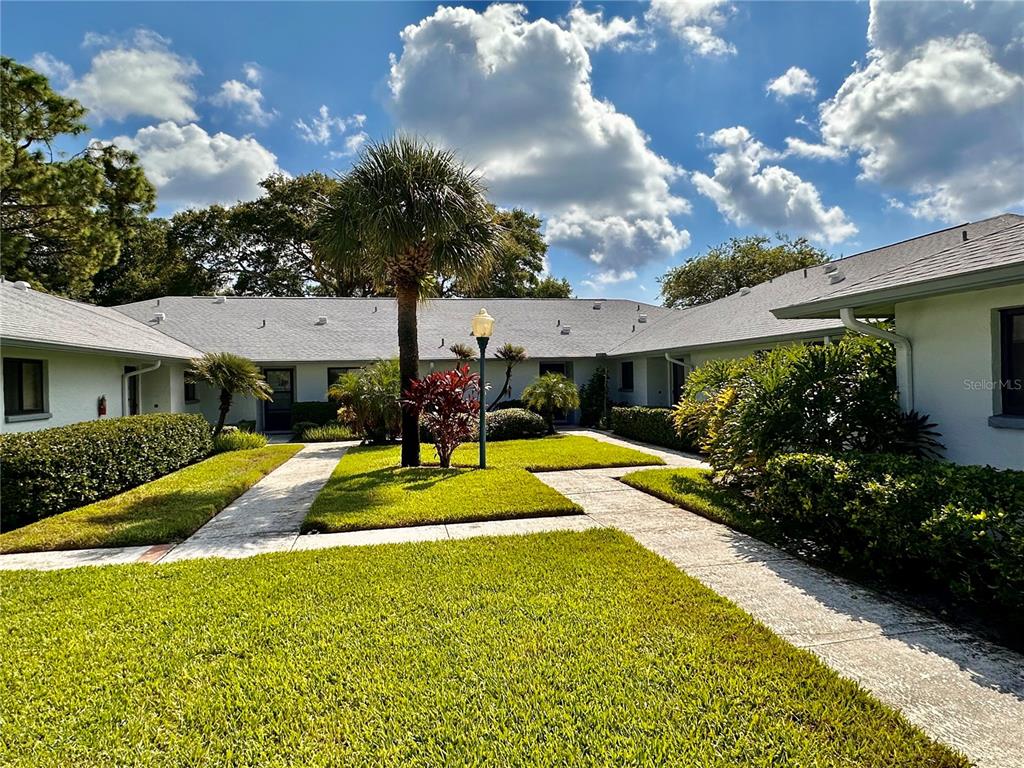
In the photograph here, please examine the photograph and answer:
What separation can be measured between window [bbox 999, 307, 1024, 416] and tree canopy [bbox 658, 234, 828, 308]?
98.4 ft

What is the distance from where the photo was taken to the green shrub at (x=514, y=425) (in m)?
15.4

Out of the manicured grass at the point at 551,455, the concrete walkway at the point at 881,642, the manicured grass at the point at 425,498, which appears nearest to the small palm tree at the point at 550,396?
the manicured grass at the point at 551,455

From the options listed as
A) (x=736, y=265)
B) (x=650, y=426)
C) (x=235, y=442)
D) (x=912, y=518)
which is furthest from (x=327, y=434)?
(x=736, y=265)

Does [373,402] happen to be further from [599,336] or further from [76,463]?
[599,336]

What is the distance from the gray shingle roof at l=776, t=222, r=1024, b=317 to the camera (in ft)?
15.1

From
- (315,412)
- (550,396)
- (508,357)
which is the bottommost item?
(315,412)

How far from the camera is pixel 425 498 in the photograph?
7730 mm

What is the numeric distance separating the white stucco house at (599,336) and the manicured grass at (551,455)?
3872 millimetres

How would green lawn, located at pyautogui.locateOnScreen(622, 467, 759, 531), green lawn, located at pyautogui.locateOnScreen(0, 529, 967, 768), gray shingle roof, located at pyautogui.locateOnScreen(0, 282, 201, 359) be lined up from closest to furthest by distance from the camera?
1. green lawn, located at pyautogui.locateOnScreen(0, 529, 967, 768)
2. green lawn, located at pyautogui.locateOnScreen(622, 467, 759, 531)
3. gray shingle roof, located at pyautogui.locateOnScreen(0, 282, 201, 359)

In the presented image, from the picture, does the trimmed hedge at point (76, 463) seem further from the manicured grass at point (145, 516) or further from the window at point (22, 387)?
the window at point (22, 387)

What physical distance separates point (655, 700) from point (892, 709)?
4.05 feet

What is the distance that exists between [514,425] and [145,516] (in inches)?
399

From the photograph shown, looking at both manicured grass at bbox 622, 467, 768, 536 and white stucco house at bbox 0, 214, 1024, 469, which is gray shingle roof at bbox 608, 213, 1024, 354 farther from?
manicured grass at bbox 622, 467, 768, 536

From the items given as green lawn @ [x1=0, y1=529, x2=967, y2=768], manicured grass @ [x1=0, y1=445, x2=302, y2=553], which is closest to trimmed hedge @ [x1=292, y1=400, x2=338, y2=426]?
manicured grass @ [x1=0, y1=445, x2=302, y2=553]
